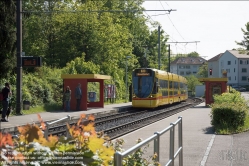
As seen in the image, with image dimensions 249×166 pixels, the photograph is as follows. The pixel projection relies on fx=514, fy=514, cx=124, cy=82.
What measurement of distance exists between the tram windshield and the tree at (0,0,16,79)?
857 centimetres

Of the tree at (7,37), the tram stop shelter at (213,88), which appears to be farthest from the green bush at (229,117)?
the tram stop shelter at (213,88)

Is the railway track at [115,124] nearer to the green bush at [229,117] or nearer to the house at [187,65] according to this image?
the green bush at [229,117]

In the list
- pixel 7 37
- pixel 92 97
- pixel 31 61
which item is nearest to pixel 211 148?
pixel 31 61

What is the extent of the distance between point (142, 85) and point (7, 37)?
9.85 m

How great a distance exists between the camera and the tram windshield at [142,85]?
35875 millimetres

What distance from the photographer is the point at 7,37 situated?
114 ft

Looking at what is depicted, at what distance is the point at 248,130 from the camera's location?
18.1m

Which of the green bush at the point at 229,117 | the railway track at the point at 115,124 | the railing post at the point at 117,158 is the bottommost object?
the railway track at the point at 115,124

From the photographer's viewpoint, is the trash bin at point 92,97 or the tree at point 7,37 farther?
the trash bin at point 92,97

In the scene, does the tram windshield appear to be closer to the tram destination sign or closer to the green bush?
the tram destination sign

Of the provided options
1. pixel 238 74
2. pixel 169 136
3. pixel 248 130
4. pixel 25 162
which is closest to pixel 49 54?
pixel 248 130

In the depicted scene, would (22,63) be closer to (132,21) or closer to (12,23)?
(12,23)

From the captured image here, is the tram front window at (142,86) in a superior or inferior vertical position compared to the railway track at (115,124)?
superior

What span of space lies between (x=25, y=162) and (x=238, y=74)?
459ft
